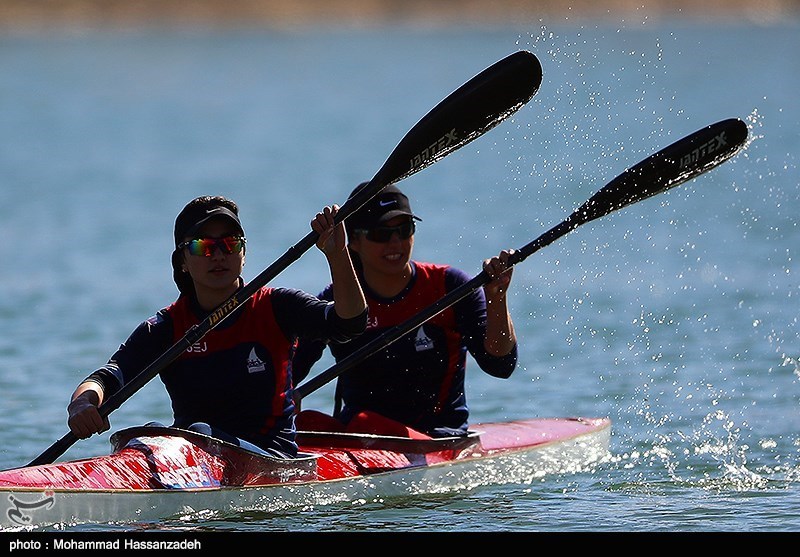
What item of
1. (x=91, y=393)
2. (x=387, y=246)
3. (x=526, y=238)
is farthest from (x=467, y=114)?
(x=526, y=238)

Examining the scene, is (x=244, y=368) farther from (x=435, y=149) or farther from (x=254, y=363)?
(x=435, y=149)

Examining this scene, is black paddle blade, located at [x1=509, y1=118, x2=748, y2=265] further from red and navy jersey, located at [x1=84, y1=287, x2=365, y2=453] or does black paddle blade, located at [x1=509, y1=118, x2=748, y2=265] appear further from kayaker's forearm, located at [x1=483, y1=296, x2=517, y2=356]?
red and navy jersey, located at [x1=84, y1=287, x2=365, y2=453]

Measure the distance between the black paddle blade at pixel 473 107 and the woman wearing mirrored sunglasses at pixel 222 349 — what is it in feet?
3.61

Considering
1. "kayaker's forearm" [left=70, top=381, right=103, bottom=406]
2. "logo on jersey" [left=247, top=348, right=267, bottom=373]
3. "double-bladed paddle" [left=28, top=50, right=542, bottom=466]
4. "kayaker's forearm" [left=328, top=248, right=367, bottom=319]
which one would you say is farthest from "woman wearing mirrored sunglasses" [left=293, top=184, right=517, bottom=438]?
"kayaker's forearm" [left=70, top=381, right=103, bottom=406]

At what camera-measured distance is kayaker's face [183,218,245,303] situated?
282 inches

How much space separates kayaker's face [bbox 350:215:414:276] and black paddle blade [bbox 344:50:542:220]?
0.28 m

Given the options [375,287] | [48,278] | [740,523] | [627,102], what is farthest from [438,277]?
[627,102]

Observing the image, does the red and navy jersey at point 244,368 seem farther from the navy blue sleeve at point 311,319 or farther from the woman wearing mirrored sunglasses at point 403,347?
the woman wearing mirrored sunglasses at point 403,347

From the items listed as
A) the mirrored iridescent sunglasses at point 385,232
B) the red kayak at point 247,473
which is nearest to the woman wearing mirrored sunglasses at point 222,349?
the red kayak at point 247,473

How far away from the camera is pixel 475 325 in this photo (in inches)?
326

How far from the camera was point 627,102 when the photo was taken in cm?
2797

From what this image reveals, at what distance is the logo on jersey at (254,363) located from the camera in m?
7.25

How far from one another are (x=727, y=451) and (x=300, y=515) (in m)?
2.87

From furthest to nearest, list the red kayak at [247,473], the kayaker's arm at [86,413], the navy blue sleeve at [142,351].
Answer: the navy blue sleeve at [142,351] < the kayaker's arm at [86,413] < the red kayak at [247,473]
